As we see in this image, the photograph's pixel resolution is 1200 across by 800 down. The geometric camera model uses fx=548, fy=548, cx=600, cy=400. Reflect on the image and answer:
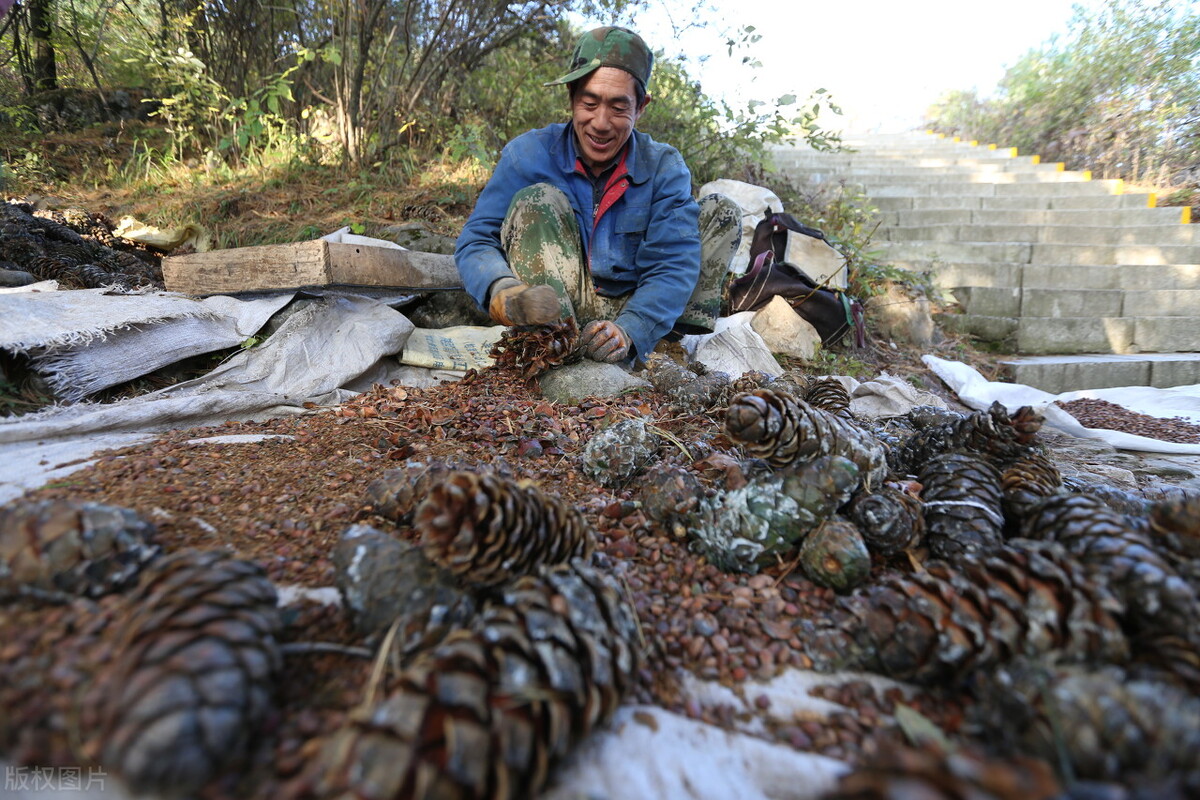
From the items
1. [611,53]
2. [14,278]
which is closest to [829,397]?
[611,53]

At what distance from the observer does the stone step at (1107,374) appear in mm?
4996

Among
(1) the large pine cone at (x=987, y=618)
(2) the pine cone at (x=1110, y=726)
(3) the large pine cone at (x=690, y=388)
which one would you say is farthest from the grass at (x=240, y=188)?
(2) the pine cone at (x=1110, y=726)

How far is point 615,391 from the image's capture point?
261 cm

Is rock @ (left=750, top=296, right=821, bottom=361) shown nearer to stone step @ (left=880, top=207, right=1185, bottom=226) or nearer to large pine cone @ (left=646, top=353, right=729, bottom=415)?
large pine cone @ (left=646, top=353, right=729, bottom=415)

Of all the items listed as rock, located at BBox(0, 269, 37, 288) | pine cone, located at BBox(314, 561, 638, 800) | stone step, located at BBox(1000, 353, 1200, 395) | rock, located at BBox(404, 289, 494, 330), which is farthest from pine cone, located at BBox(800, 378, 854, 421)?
rock, located at BBox(0, 269, 37, 288)

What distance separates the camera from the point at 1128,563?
0.93 metres

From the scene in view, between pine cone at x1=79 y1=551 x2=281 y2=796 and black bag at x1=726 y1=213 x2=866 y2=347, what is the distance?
13.9 ft

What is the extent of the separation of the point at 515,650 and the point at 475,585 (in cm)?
27

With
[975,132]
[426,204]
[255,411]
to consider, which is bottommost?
[255,411]

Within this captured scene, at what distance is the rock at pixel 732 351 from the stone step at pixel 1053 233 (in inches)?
A: 195

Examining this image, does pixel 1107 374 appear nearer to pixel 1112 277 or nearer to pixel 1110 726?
pixel 1112 277

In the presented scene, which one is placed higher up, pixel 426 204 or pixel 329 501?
pixel 426 204

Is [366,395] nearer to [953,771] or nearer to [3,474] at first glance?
[3,474]

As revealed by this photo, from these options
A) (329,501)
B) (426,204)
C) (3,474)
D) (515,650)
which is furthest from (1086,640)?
(426,204)
